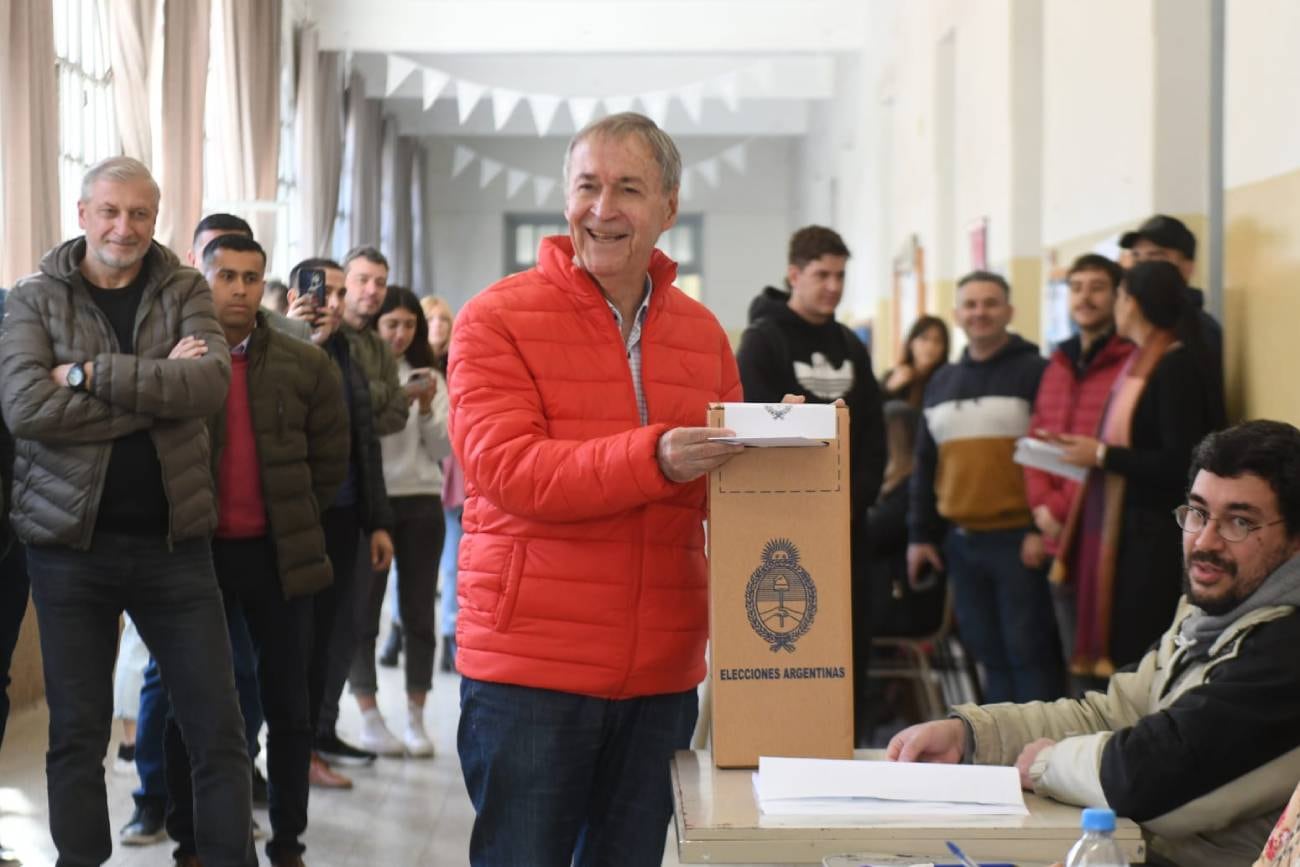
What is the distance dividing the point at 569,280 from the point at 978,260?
6.33m

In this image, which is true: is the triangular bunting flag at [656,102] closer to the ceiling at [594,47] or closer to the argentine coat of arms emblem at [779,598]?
the ceiling at [594,47]

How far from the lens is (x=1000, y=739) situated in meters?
2.15

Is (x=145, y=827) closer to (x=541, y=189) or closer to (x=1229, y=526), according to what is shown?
(x=1229, y=526)

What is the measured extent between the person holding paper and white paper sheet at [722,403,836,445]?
2.87 meters

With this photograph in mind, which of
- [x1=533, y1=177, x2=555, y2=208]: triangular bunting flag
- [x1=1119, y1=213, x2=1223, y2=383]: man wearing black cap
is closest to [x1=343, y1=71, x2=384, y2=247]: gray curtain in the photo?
[x1=533, y1=177, x2=555, y2=208]: triangular bunting flag

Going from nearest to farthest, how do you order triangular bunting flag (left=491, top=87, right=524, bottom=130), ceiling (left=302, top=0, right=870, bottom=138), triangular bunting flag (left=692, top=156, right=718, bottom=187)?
ceiling (left=302, top=0, right=870, bottom=138) < triangular bunting flag (left=491, top=87, right=524, bottom=130) < triangular bunting flag (left=692, top=156, right=718, bottom=187)

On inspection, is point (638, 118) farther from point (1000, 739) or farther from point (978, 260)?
point (978, 260)

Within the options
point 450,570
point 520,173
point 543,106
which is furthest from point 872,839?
point 520,173

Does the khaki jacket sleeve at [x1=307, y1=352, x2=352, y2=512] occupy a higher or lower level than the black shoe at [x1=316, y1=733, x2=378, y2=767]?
higher

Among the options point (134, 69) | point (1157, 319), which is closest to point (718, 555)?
point (1157, 319)

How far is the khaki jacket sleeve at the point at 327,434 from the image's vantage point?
12.6 ft

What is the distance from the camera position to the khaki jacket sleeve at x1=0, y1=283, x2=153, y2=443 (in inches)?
119

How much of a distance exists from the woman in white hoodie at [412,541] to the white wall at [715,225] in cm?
1586

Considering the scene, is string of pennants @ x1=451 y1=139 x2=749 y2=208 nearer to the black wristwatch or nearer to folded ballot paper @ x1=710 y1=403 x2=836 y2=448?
the black wristwatch
